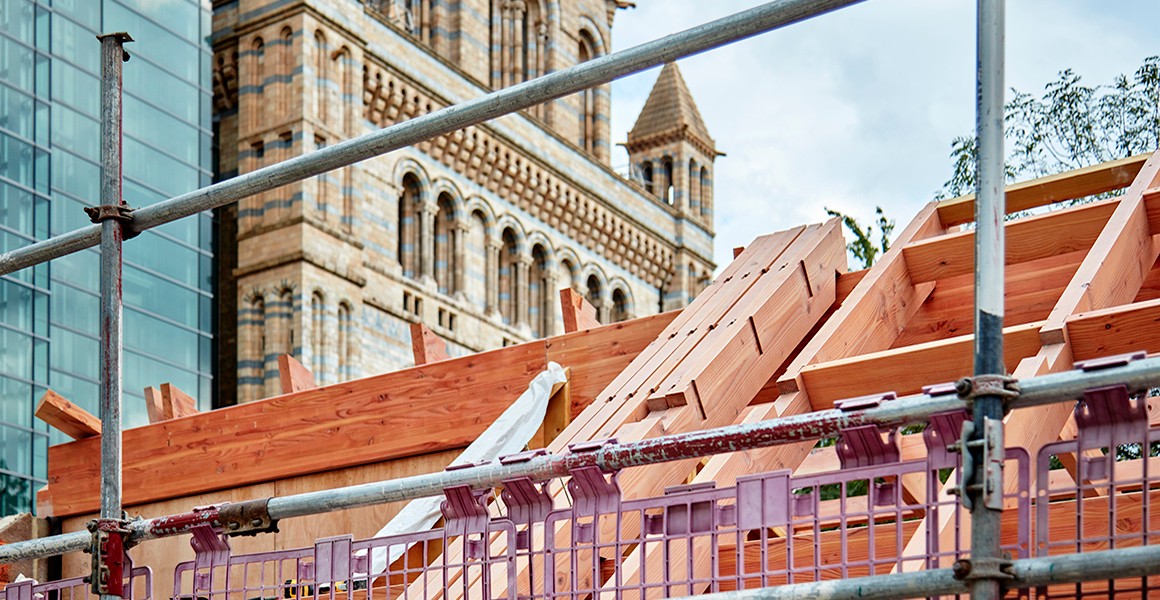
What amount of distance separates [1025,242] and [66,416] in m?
5.28

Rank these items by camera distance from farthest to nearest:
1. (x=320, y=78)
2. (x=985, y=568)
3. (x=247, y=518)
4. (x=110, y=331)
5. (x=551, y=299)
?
1. (x=551, y=299)
2. (x=320, y=78)
3. (x=110, y=331)
4. (x=247, y=518)
5. (x=985, y=568)

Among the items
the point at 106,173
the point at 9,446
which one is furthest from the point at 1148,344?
the point at 9,446

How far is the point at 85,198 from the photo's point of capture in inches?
1139

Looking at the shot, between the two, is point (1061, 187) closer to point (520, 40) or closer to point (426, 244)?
point (426, 244)

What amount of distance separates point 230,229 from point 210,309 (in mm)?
1708

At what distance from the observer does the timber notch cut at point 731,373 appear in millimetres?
5867

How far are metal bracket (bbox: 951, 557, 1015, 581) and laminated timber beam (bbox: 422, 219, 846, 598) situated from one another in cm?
239

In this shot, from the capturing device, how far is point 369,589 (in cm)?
430

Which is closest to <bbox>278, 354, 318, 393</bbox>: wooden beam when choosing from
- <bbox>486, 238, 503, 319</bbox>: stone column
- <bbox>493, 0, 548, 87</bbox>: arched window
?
<bbox>486, 238, 503, 319</bbox>: stone column

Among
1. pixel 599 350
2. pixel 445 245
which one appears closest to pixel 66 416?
pixel 599 350

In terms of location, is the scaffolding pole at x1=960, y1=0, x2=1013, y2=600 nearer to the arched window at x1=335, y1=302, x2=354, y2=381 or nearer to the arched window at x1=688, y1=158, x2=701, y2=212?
the arched window at x1=335, y1=302, x2=354, y2=381

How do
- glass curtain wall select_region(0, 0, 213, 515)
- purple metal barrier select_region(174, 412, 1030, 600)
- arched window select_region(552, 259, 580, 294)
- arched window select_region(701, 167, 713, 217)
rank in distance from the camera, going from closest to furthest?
purple metal barrier select_region(174, 412, 1030, 600), glass curtain wall select_region(0, 0, 213, 515), arched window select_region(552, 259, 580, 294), arched window select_region(701, 167, 713, 217)

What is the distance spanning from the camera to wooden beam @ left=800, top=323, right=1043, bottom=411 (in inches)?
235

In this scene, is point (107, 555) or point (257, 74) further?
point (257, 74)
